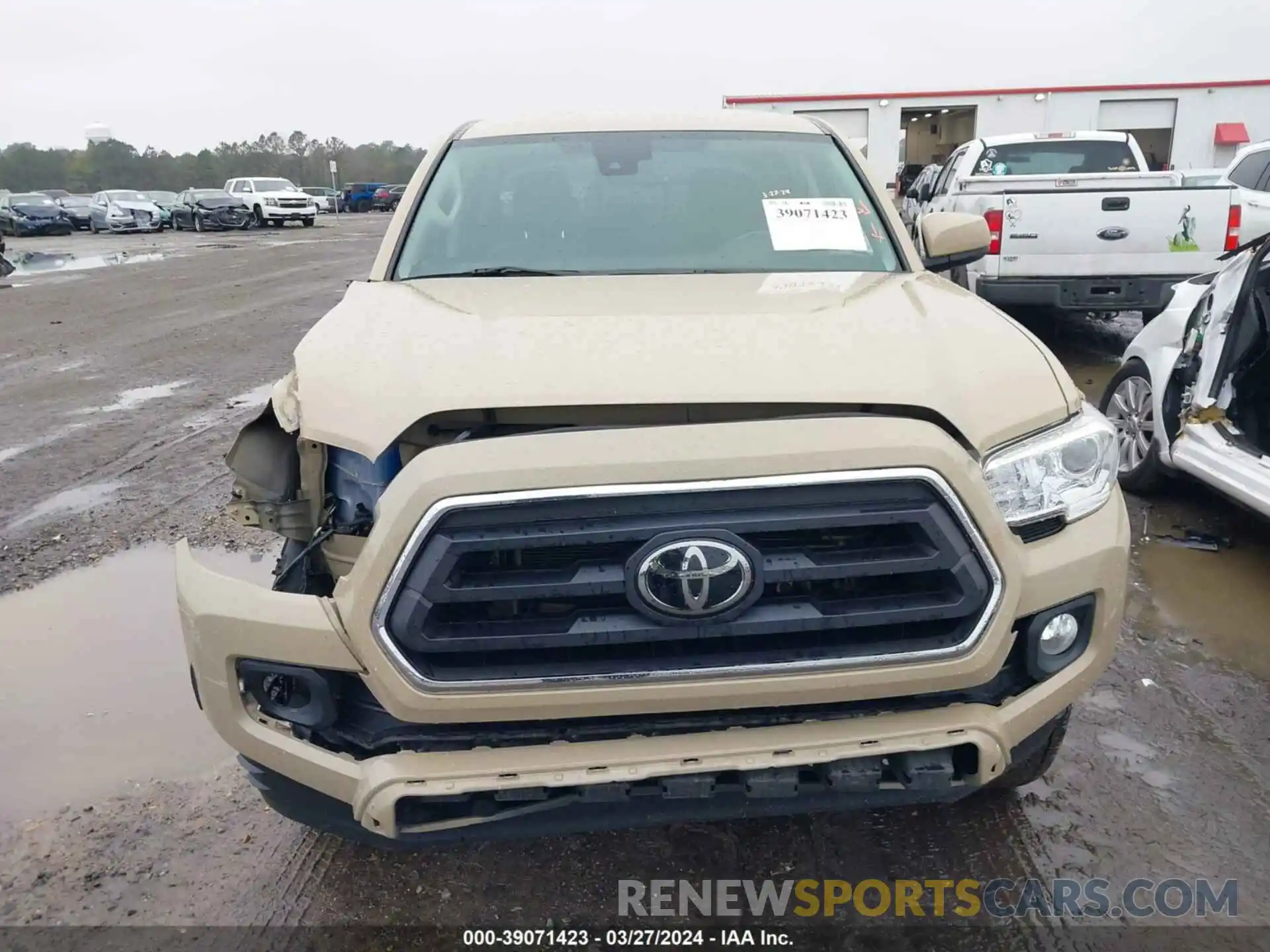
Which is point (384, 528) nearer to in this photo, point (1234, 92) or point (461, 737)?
point (461, 737)

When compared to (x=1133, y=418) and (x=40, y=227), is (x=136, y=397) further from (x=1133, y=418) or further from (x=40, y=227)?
(x=40, y=227)

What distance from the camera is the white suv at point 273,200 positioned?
36.5 m

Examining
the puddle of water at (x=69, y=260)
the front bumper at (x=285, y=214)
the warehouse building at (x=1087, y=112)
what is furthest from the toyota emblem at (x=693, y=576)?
the front bumper at (x=285, y=214)

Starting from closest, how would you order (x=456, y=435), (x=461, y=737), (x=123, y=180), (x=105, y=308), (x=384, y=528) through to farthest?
(x=384, y=528) → (x=461, y=737) → (x=456, y=435) → (x=105, y=308) → (x=123, y=180)

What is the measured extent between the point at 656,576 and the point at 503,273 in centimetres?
162

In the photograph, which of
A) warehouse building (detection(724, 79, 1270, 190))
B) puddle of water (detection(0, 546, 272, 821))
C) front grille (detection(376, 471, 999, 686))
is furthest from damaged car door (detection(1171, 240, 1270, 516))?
warehouse building (detection(724, 79, 1270, 190))

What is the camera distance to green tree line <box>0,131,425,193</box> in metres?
71.4

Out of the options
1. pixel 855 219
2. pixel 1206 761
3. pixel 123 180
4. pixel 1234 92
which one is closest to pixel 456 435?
pixel 855 219

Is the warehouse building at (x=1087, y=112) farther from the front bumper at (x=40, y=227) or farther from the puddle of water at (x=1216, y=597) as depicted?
the front bumper at (x=40, y=227)

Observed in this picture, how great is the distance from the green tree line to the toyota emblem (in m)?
73.4

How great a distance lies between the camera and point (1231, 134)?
71.7 ft

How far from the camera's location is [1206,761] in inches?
117

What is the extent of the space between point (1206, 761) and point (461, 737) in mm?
2302

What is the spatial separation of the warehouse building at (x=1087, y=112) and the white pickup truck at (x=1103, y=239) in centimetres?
1333
